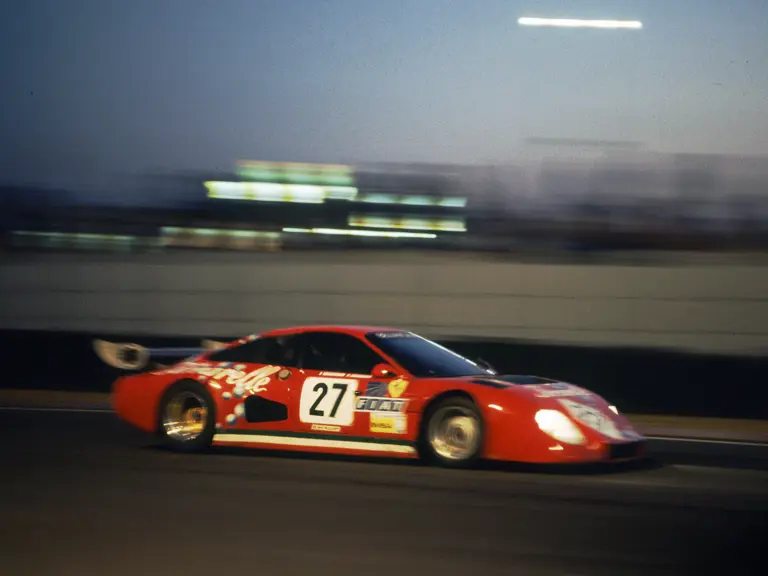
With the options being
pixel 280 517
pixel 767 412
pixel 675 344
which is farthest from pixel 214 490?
pixel 675 344

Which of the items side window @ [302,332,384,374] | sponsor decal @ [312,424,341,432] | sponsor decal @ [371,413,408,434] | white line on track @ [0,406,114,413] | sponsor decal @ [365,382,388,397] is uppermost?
side window @ [302,332,384,374]

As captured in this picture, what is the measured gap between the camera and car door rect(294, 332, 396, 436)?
9.84m

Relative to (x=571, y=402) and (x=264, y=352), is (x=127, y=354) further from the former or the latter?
(x=571, y=402)

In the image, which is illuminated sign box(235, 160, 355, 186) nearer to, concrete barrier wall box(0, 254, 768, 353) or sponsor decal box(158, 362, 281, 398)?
concrete barrier wall box(0, 254, 768, 353)

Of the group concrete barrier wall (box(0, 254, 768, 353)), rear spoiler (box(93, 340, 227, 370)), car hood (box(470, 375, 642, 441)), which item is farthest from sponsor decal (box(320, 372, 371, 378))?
concrete barrier wall (box(0, 254, 768, 353))

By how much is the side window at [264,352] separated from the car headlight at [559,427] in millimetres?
2443

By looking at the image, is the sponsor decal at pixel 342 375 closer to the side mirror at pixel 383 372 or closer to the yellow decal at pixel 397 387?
the side mirror at pixel 383 372

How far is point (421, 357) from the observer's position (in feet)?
33.8

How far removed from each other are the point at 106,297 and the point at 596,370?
11176mm

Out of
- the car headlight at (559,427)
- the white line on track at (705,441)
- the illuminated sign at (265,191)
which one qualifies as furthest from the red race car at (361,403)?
the illuminated sign at (265,191)

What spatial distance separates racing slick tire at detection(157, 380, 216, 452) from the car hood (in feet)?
8.53

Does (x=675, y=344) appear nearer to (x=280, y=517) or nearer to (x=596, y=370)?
(x=596, y=370)

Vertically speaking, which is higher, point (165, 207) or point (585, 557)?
point (165, 207)

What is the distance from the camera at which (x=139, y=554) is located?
6129 millimetres
